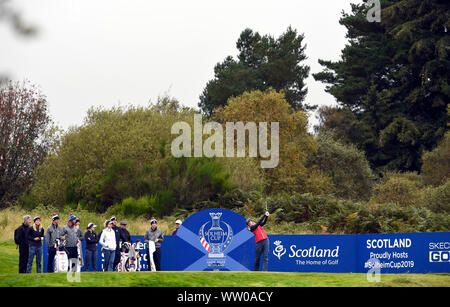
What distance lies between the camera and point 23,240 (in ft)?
65.5

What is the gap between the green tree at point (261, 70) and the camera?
77.0 metres

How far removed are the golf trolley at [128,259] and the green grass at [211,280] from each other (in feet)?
7.28

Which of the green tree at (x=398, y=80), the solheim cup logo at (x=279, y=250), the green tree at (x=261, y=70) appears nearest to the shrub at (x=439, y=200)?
the green tree at (x=398, y=80)

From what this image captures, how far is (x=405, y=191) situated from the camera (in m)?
50.0

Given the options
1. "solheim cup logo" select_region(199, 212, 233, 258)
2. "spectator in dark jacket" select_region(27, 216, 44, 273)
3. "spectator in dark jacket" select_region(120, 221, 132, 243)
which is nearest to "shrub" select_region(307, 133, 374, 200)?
"solheim cup logo" select_region(199, 212, 233, 258)

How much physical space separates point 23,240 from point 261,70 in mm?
61333

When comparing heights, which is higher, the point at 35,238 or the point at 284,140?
the point at 284,140

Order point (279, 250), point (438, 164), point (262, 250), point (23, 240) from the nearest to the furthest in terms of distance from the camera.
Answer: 1. point (23, 240)
2. point (262, 250)
3. point (279, 250)
4. point (438, 164)

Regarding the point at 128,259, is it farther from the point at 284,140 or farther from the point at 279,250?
the point at 284,140

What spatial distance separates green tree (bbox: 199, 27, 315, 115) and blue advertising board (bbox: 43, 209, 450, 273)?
5394cm

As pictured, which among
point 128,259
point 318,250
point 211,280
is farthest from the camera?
point 318,250

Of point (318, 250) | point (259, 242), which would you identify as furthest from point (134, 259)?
point (318, 250)

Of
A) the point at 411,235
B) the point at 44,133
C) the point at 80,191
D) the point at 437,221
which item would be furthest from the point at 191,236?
the point at 44,133
